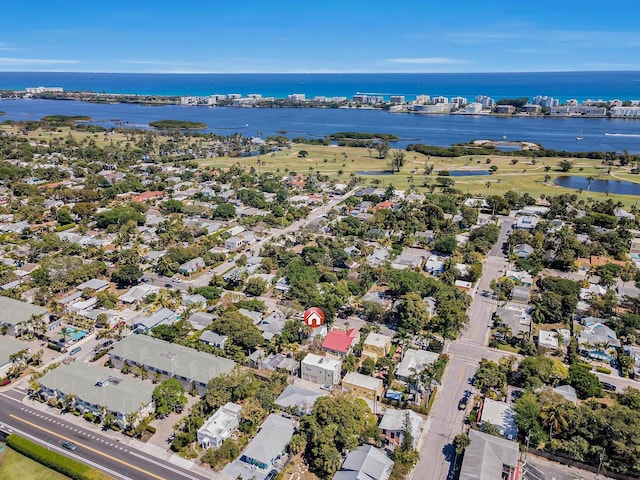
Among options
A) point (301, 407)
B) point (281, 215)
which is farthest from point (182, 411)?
point (281, 215)

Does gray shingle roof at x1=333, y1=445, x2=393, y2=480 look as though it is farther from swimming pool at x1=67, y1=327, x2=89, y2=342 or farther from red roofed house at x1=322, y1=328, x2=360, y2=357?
swimming pool at x1=67, y1=327, x2=89, y2=342

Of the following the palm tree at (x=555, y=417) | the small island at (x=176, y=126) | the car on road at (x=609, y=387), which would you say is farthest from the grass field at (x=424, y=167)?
the palm tree at (x=555, y=417)

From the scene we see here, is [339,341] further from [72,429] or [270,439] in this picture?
[72,429]

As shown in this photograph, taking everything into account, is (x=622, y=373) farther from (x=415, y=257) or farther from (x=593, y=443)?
(x=415, y=257)

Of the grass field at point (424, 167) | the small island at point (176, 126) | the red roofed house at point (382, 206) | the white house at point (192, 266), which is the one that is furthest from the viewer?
the small island at point (176, 126)

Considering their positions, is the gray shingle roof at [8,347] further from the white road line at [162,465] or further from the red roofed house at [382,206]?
the red roofed house at [382,206]
